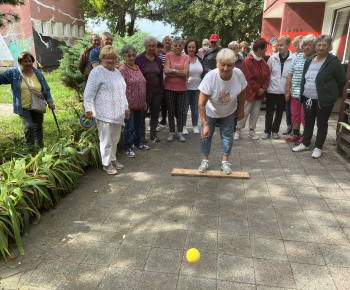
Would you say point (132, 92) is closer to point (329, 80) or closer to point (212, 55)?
point (212, 55)

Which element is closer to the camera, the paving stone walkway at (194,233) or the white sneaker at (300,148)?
the paving stone walkway at (194,233)

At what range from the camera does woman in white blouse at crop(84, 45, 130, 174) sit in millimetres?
3938

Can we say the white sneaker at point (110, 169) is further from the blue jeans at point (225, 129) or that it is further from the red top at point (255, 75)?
the red top at point (255, 75)

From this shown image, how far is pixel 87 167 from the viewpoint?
182 inches

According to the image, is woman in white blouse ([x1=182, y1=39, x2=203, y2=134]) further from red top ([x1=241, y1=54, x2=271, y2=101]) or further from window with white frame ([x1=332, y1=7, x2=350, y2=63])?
window with white frame ([x1=332, y1=7, x2=350, y2=63])

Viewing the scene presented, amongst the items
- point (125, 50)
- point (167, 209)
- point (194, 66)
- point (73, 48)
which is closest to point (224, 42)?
point (73, 48)

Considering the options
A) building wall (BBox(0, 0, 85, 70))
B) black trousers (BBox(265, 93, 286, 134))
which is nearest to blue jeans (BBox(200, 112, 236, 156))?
black trousers (BBox(265, 93, 286, 134))

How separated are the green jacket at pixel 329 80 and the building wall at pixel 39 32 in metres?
15.5

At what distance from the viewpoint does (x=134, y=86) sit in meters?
4.75

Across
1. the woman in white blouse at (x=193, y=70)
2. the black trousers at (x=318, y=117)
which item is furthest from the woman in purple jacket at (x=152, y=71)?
the black trousers at (x=318, y=117)

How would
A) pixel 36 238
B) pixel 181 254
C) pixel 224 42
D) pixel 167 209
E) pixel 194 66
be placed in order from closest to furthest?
pixel 181 254 < pixel 36 238 < pixel 167 209 < pixel 194 66 < pixel 224 42

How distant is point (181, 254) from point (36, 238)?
1.45 m

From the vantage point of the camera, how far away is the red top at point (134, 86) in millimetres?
4681

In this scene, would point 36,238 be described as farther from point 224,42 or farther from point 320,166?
point 224,42
